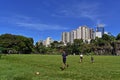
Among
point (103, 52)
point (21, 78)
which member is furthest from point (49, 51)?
point (21, 78)

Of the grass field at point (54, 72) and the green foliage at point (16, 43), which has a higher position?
the green foliage at point (16, 43)

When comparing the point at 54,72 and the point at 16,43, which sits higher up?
the point at 16,43

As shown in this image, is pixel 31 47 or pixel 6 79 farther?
pixel 31 47

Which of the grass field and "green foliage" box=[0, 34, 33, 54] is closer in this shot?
the grass field

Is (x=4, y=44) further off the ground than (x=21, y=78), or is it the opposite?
(x=4, y=44)

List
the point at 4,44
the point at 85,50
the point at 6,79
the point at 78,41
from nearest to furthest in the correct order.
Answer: the point at 6,79 < the point at 4,44 < the point at 85,50 < the point at 78,41

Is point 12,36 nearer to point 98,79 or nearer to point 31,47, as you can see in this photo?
point 31,47

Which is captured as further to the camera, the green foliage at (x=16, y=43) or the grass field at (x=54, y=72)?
the green foliage at (x=16, y=43)

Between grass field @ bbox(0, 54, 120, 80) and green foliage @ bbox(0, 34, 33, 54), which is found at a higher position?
green foliage @ bbox(0, 34, 33, 54)

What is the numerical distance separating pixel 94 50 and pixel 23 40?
57333mm

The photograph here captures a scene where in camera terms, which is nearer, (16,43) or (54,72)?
(54,72)

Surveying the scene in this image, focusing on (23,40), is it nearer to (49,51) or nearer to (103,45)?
(49,51)

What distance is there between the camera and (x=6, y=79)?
52.3 feet

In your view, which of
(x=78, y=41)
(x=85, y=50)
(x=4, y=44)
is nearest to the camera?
(x=4, y=44)
